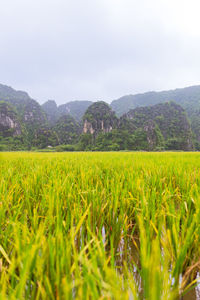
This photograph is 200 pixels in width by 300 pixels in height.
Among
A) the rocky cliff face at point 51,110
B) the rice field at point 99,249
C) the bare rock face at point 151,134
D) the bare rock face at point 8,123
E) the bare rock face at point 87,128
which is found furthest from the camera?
the rocky cliff face at point 51,110

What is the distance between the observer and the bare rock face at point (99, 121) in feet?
210

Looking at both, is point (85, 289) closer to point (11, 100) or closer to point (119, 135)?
point (119, 135)

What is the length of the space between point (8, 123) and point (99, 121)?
3927 cm

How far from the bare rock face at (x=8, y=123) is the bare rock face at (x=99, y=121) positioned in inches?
1170

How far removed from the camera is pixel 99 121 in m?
65.1

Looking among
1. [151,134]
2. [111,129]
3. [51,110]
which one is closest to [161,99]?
[111,129]

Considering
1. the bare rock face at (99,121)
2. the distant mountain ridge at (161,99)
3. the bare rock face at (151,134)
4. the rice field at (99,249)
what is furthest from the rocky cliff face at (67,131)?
the rice field at (99,249)

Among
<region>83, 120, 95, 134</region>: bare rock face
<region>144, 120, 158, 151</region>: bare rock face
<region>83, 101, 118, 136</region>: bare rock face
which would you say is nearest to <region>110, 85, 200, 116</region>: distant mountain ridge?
<region>144, 120, 158, 151</region>: bare rock face

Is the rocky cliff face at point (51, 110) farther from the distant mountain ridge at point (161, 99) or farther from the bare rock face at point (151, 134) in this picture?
the bare rock face at point (151, 134)

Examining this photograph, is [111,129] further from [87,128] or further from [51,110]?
[51,110]

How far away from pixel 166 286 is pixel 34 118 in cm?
9371

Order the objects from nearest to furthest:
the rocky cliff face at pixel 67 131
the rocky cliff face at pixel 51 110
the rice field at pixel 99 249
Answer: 1. the rice field at pixel 99 249
2. the rocky cliff face at pixel 67 131
3. the rocky cliff face at pixel 51 110

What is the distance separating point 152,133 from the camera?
185ft

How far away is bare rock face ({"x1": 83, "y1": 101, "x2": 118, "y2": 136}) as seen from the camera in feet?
210
